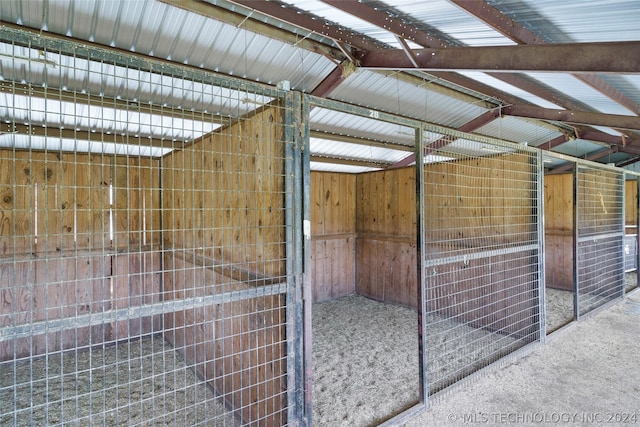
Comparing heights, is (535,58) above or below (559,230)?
above

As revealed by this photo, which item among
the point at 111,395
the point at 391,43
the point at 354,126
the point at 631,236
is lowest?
the point at 111,395

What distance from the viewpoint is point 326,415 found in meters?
2.47

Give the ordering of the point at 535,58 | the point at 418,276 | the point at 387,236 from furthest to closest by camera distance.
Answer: the point at 387,236, the point at 418,276, the point at 535,58

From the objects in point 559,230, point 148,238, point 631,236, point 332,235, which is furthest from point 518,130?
point 148,238

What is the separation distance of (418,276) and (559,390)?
1370mm

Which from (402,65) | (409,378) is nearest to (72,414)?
(409,378)

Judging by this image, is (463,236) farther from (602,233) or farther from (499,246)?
(602,233)

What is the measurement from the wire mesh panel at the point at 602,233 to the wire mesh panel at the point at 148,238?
13.9 feet

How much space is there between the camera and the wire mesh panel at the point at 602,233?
459 cm

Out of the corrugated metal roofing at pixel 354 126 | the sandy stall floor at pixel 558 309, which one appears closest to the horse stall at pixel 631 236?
the sandy stall floor at pixel 558 309

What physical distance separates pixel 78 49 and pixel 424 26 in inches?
72.5

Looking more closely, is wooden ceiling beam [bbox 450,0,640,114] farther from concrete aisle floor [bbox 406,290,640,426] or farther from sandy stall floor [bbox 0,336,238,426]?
sandy stall floor [bbox 0,336,238,426]

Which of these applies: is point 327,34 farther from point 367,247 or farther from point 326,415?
point 367,247

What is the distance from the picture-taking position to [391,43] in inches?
102
